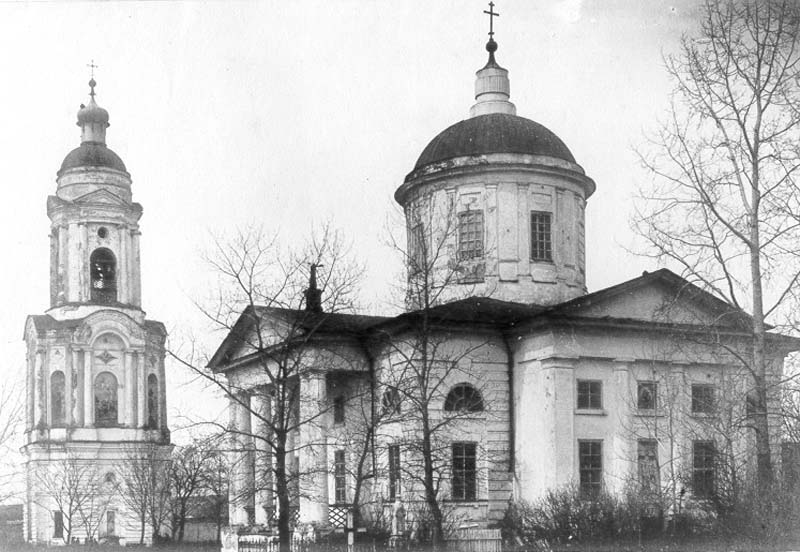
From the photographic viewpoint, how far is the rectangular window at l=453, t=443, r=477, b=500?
85.8 ft

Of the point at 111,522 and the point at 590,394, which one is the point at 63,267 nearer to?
the point at 111,522

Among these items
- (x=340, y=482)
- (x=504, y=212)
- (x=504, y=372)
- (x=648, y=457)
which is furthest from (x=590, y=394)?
(x=340, y=482)

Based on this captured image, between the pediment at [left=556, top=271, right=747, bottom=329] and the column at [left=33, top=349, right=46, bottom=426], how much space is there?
98.6 ft

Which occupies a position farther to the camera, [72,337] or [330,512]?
[72,337]

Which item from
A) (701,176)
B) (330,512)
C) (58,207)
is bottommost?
(330,512)

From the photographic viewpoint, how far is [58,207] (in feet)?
161

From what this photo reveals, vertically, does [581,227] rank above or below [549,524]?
above

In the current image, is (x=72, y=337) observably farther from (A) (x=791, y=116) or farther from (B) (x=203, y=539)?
(A) (x=791, y=116)

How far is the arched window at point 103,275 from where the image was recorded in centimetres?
4908

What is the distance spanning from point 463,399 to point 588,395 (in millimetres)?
3066

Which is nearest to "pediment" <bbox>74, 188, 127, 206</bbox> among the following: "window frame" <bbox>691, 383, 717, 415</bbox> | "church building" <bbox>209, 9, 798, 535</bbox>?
"church building" <bbox>209, 9, 798, 535</bbox>

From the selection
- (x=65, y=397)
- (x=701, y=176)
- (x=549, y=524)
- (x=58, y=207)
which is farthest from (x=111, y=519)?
(x=701, y=176)

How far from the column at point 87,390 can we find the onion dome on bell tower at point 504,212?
23488 millimetres

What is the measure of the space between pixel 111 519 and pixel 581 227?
2749 cm
